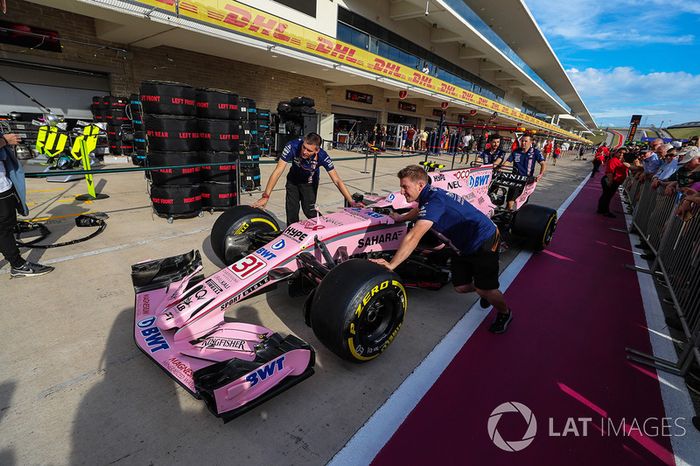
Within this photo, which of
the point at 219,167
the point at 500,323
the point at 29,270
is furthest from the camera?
the point at 219,167

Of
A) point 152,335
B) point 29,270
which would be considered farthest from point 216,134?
point 152,335

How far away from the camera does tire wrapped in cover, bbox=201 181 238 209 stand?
6141mm

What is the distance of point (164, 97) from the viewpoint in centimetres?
525

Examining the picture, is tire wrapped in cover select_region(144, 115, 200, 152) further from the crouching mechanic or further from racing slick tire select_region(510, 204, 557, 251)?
racing slick tire select_region(510, 204, 557, 251)

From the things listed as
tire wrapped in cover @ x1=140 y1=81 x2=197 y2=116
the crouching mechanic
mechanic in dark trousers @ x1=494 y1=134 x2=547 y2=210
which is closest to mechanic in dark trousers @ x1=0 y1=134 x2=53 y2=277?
tire wrapped in cover @ x1=140 y1=81 x2=197 y2=116

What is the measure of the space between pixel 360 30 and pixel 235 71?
850 cm

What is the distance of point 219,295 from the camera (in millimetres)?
2568

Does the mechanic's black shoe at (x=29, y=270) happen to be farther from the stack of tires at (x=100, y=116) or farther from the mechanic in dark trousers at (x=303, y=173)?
the stack of tires at (x=100, y=116)

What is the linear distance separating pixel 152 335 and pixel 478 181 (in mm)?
5418

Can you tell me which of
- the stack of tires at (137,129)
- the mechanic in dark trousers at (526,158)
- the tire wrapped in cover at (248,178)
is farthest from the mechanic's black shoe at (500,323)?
the stack of tires at (137,129)

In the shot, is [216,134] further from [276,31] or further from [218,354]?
[276,31]

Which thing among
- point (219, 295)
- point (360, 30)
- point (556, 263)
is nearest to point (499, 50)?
point (360, 30)

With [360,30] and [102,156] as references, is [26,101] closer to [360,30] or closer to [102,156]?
[102,156]

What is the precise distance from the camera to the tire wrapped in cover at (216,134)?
5855 mm
